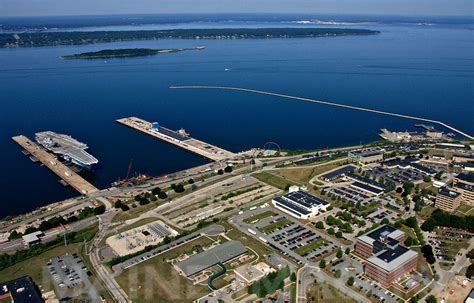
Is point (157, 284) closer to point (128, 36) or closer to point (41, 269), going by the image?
point (41, 269)

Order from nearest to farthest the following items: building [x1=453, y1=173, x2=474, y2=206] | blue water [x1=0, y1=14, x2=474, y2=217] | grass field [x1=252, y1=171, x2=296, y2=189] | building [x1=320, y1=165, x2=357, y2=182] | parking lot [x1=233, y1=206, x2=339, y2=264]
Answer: parking lot [x1=233, y1=206, x2=339, y2=264] → building [x1=453, y1=173, x2=474, y2=206] → grass field [x1=252, y1=171, x2=296, y2=189] → building [x1=320, y1=165, x2=357, y2=182] → blue water [x1=0, y1=14, x2=474, y2=217]

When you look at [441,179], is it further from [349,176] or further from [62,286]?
[62,286]

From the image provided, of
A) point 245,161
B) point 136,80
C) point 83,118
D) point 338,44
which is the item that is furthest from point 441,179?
point 338,44

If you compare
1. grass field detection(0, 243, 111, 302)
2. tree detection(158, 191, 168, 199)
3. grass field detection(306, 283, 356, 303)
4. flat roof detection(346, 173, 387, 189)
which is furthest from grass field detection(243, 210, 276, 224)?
grass field detection(0, 243, 111, 302)

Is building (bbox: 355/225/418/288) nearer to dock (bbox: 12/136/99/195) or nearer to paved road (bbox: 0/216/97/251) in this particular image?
paved road (bbox: 0/216/97/251)

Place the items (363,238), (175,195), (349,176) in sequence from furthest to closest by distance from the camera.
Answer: (349,176), (175,195), (363,238)

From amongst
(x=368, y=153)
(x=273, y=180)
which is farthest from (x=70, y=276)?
(x=368, y=153)
